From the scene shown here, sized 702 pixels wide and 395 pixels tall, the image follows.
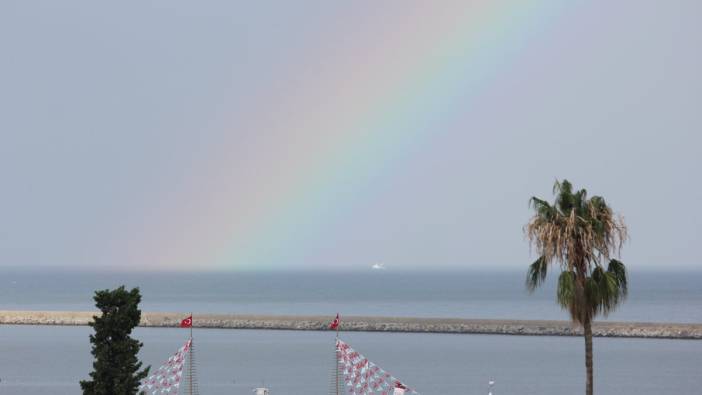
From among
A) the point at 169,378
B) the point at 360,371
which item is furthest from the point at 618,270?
the point at 360,371

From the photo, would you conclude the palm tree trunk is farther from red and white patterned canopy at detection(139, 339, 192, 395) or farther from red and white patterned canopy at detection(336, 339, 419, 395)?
red and white patterned canopy at detection(139, 339, 192, 395)

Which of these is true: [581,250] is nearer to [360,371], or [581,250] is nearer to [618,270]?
[618,270]

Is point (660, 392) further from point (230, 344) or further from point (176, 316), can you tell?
point (176, 316)

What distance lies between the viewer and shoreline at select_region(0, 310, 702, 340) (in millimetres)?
114938

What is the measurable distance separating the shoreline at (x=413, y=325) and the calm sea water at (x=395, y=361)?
10.7 ft

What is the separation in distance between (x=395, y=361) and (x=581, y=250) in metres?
61.1

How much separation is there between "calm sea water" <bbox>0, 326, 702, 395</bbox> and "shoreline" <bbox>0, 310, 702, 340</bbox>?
3.27m

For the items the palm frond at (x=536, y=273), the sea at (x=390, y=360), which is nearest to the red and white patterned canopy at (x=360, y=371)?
the sea at (x=390, y=360)

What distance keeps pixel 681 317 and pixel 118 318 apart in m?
139

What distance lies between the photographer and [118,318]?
119ft

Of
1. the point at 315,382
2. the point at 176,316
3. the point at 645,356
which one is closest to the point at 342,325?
the point at 176,316

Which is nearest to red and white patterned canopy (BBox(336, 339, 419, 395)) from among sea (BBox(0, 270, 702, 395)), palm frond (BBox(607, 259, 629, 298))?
sea (BBox(0, 270, 702, 395))

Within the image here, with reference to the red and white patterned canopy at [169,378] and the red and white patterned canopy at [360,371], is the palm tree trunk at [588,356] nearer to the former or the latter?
the red and white patterned canopy at [360,371]

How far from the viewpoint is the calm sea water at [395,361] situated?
75812mm
